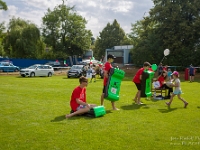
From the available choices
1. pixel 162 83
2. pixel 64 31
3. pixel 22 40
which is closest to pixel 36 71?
pixel 162 83

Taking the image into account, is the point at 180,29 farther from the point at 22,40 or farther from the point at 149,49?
the point at 22,40

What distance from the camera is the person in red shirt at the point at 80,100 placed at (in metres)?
7.65

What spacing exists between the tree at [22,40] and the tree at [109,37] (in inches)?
926

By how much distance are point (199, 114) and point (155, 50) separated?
Answer: 98.7 ft

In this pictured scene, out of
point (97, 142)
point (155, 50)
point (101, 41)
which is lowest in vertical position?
point (97, 142)

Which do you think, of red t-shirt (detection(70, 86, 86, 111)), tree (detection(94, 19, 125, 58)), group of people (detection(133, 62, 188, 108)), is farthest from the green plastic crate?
tree (detection(94, 19, 125, 58))

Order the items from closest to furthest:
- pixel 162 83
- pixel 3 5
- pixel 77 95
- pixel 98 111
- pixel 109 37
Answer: pixel 77 95 → pixel 98 111 → pixel 162 83 → pixel 3 5 → pixel 109 37

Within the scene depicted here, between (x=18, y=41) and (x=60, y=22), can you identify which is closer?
(x=18, y=41)

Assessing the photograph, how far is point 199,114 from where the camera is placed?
8.59 metres

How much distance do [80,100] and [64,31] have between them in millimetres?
53150

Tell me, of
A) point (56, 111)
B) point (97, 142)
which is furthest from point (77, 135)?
point (56, 111)

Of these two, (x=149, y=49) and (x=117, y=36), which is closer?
(x=149, y=49)

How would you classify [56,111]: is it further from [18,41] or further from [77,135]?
[18,41]

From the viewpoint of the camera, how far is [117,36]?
72938 millimetres
